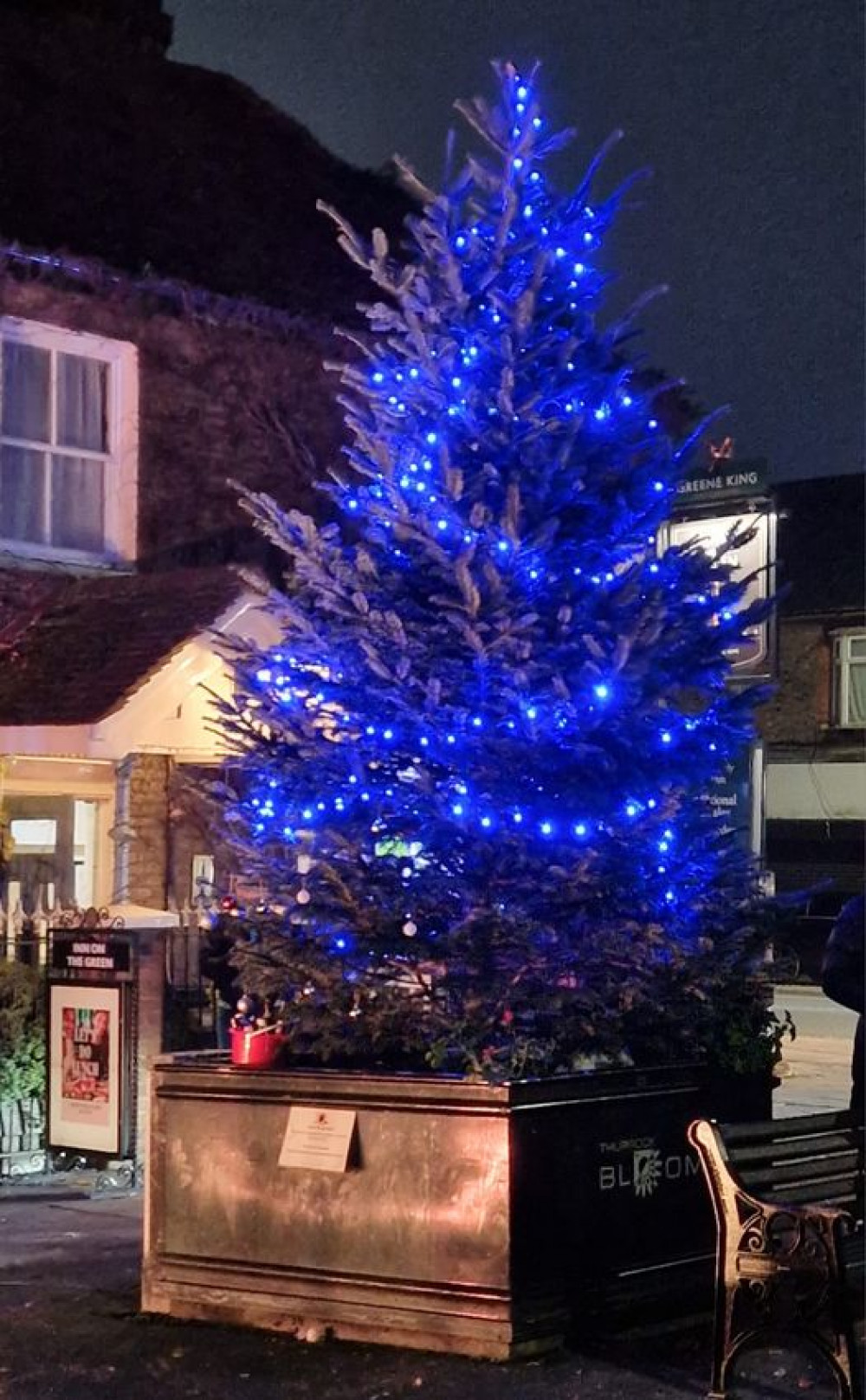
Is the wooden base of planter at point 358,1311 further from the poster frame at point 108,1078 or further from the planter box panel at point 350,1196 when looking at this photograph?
the poster frame at point 108,1078

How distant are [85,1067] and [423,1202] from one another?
450 cm

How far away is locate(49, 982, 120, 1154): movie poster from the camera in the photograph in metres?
10.8

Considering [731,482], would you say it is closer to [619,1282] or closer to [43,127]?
[43,127]

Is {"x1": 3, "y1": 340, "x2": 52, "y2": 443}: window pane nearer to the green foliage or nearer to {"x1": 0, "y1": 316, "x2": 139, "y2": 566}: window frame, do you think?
{"x1": 0, "y1": 316, "x2": 139, "y2": 566}: window frame

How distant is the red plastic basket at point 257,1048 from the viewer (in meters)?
7.80

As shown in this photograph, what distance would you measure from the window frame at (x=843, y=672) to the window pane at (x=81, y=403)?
21.5 meters

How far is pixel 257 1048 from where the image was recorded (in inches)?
307

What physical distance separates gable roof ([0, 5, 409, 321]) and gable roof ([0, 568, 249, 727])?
2793 millimetres

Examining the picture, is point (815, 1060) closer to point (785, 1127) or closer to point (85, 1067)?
point (85, 1067)

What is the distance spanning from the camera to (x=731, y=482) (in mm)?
14477

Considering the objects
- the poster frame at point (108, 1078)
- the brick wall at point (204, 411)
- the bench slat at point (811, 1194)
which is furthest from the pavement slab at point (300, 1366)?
the brick wall at point (204, 411)

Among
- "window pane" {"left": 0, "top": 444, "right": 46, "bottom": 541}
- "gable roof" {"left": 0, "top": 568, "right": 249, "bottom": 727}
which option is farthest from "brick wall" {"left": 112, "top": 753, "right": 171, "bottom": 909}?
"window pane" {"left": 0, "top": 444, "right": 46, "bottom": 541}

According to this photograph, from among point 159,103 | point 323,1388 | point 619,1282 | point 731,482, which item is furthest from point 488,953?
point 159,103

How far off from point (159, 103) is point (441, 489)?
37.2ft
